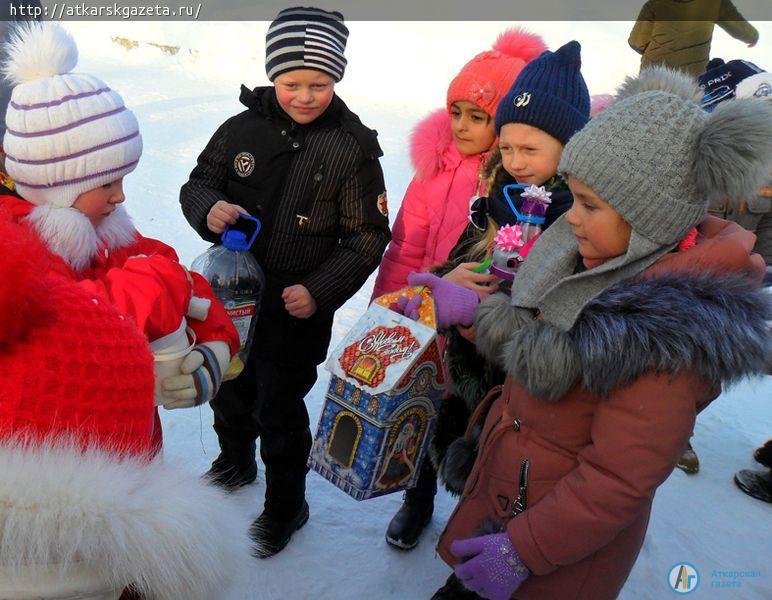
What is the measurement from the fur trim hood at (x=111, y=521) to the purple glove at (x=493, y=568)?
2.11ft

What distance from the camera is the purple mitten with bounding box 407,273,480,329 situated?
1798 mm

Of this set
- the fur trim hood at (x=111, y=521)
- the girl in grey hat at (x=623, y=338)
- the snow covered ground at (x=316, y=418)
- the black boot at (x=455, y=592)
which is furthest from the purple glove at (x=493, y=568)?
the fur trim hood at (x=111, y=521)

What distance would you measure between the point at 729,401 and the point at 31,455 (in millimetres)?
3938

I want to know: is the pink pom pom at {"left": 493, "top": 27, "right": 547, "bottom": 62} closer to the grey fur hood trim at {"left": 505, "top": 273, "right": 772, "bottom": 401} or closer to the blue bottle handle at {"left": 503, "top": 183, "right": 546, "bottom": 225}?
the blue bottle handle at {"left": 503, "top": 183, "right": 546, "bottom": 225}

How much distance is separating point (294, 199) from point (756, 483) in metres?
2.60

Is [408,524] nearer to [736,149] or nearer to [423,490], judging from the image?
[423,490]

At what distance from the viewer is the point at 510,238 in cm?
180

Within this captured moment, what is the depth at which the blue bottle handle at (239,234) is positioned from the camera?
6.38ft

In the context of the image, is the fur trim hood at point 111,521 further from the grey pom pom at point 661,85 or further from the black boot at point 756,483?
the black boot at point 756,483

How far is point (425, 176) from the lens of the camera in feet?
8.09

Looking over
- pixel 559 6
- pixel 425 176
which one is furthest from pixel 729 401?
pixel 559 6

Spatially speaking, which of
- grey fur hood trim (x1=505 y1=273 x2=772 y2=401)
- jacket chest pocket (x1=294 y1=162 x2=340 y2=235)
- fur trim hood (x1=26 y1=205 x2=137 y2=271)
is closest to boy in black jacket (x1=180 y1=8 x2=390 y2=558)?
jacket chest pocket (x1=294 y1=162 x2=340 y2=235)

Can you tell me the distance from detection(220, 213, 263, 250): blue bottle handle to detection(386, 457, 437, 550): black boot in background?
1.12 meters

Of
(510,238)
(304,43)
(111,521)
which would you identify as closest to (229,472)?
(510,238)
